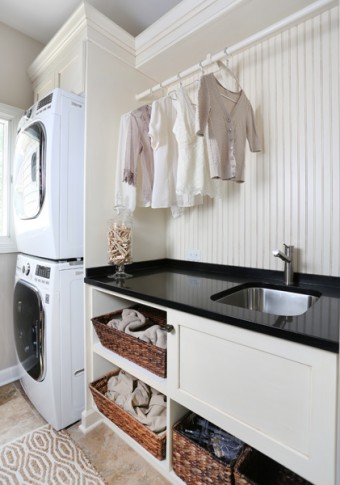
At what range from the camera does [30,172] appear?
1704 mm

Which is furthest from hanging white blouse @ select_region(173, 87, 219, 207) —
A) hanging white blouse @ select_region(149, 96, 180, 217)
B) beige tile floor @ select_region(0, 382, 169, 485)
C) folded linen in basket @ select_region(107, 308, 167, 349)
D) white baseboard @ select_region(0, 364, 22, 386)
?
white baseboard @ select_region(0, 364, 22, 386)

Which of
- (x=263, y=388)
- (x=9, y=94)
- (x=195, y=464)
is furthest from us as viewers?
(x=9, y=94)

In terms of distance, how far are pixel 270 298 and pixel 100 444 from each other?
50.9 inches

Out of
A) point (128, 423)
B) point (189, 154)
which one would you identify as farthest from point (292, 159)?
point (128, 423)

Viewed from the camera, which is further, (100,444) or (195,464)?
(100,444)

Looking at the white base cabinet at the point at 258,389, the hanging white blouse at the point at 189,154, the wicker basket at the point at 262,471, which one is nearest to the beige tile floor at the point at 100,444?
the white base cabinet at the point at 258,389

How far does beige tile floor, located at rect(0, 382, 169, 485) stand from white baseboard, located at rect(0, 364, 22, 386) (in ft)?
0.57

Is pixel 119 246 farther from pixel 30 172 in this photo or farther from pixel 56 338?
pixel 30 172

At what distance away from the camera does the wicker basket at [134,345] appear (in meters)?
1.22

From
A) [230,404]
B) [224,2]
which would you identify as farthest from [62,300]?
[224,2]

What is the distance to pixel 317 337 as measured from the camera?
0.73 metres

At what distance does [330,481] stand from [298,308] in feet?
2.37

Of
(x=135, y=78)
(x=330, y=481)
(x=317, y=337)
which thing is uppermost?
(x=135, y=78)

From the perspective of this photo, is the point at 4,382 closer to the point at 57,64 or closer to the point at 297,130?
the point at 57,64
